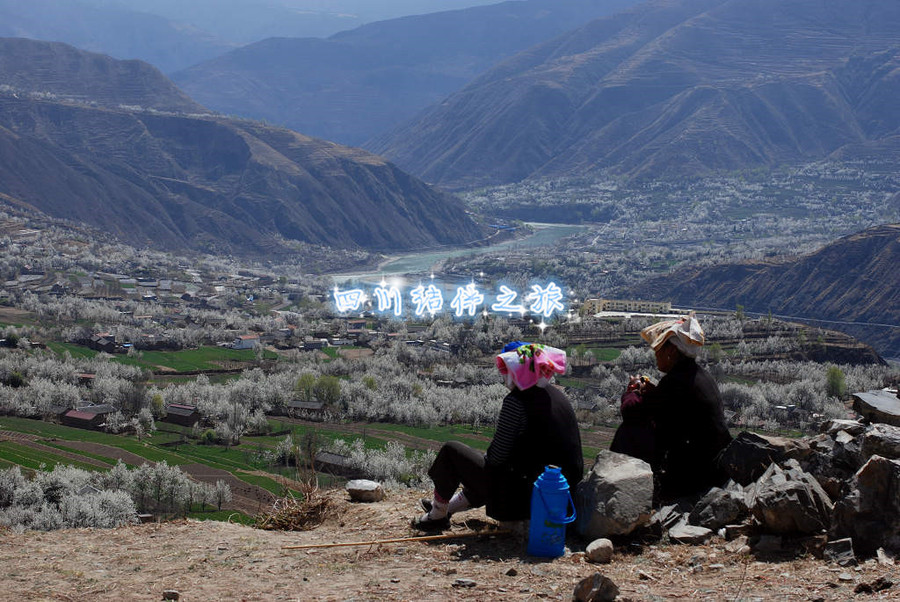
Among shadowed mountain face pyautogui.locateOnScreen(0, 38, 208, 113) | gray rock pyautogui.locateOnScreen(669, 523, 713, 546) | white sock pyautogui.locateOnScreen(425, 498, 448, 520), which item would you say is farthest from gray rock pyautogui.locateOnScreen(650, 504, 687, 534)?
shadowed mountain face pyautogui.locateOnScreen(0, 38, 208, 113)

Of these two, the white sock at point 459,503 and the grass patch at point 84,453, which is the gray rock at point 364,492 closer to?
the white sock at point 459,503

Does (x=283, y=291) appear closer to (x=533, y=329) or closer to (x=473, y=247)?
(x=533, y=329)

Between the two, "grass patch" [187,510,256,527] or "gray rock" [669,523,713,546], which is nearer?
"gray rock" [669,523,713,546]

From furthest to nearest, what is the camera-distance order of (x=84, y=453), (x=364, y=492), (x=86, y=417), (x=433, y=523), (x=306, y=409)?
1. (x=306, y=409)
2. (x=86, y=417)
3. (x=84, y=453)
4. (x=364, y=492)
5. (x=433, y=523)

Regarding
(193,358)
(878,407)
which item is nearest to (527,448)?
(878,407)

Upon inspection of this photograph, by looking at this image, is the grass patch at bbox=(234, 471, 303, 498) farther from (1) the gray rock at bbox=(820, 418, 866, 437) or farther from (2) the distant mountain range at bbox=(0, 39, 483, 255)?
(2) the distant mountain range at bbox=(0, 39, 483, 255)

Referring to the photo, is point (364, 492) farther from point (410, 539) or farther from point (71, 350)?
point (71, 350)

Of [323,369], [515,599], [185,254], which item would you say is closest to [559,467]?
[515,599]

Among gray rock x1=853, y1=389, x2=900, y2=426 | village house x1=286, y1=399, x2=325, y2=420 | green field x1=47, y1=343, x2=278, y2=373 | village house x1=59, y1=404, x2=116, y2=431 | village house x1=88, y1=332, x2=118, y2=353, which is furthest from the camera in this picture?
village house x1=88, y1=332, x2=118, y2=353
